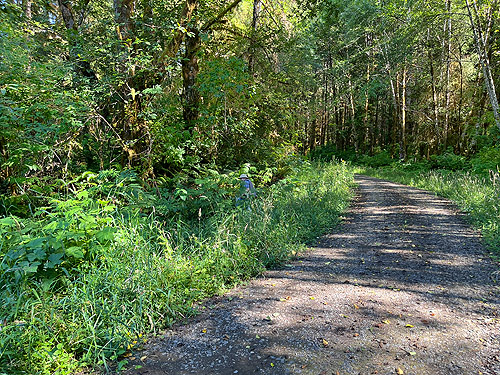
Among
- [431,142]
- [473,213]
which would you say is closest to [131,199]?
[473,213]

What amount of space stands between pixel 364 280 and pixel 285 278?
1142 millimetres

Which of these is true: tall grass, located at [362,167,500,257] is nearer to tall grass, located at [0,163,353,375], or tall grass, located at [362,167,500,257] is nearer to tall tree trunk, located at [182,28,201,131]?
tall grass, located at [0,163,353,375]

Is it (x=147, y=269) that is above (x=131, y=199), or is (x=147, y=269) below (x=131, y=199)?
below

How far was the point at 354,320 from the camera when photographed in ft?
10.8

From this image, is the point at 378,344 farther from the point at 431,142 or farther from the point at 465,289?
the point at 431,142

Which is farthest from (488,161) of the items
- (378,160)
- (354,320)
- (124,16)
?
(378,160)

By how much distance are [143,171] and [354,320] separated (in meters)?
5.55

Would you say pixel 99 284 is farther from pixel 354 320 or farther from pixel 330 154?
pixel 330 154

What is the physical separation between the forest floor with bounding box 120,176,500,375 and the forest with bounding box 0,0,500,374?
1.33ft

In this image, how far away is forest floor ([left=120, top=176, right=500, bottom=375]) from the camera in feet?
8.71

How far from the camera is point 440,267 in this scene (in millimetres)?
4730

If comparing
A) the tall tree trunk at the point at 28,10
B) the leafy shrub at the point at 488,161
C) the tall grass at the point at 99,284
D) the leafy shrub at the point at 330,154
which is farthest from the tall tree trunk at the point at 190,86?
the leafy shrub at the point at 330,154

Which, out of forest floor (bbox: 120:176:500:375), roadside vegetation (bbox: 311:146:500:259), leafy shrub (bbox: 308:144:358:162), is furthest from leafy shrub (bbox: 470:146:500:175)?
leafy shrub (bbox: 308:144:358:162)

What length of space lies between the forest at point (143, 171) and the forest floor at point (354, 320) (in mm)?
404
